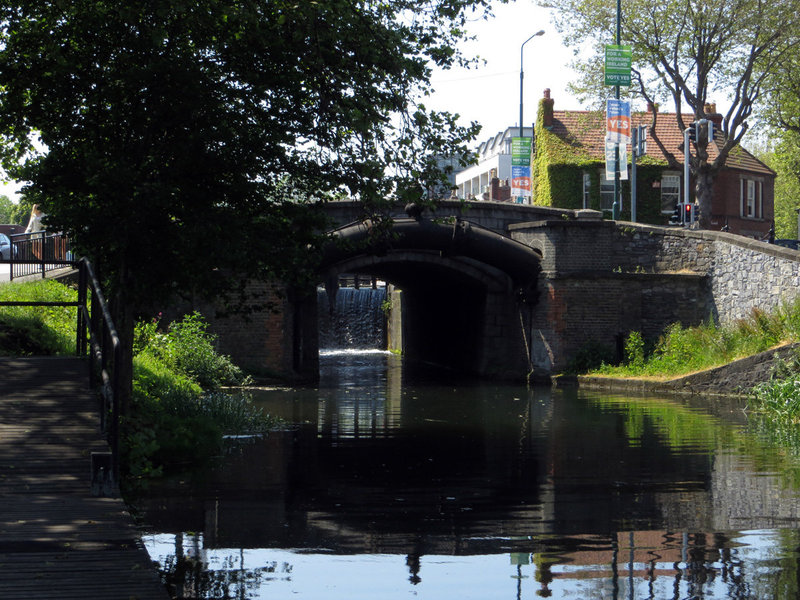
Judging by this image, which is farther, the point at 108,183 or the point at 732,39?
the point at 732,39

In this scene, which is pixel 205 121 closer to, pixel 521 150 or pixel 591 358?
pixel 591 358

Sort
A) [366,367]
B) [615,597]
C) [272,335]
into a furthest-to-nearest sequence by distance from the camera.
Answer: [366,367], [272,335], [615,597]

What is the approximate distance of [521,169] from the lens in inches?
1619

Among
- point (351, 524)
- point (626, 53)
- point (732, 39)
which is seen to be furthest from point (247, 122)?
point (732, 39)

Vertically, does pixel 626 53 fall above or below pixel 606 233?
above

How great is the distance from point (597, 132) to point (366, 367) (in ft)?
55.0

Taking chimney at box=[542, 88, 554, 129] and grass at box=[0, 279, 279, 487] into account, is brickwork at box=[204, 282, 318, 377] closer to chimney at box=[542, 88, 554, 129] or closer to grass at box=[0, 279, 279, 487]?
grass at box=[0, 279, 279, 487]

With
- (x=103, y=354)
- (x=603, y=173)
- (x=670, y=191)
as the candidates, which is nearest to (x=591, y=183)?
(x=603, y=173)

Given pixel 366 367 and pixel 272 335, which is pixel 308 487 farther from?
pixel 366 367

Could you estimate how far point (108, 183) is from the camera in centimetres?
1124

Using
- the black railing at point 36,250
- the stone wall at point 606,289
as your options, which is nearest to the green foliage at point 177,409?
the black railing at point 36,250

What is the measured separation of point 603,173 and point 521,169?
4350 mm

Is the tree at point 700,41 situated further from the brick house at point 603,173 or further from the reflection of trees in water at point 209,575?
the reflection of trees in water at point 209,575

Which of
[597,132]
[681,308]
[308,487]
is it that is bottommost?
[308,487]
